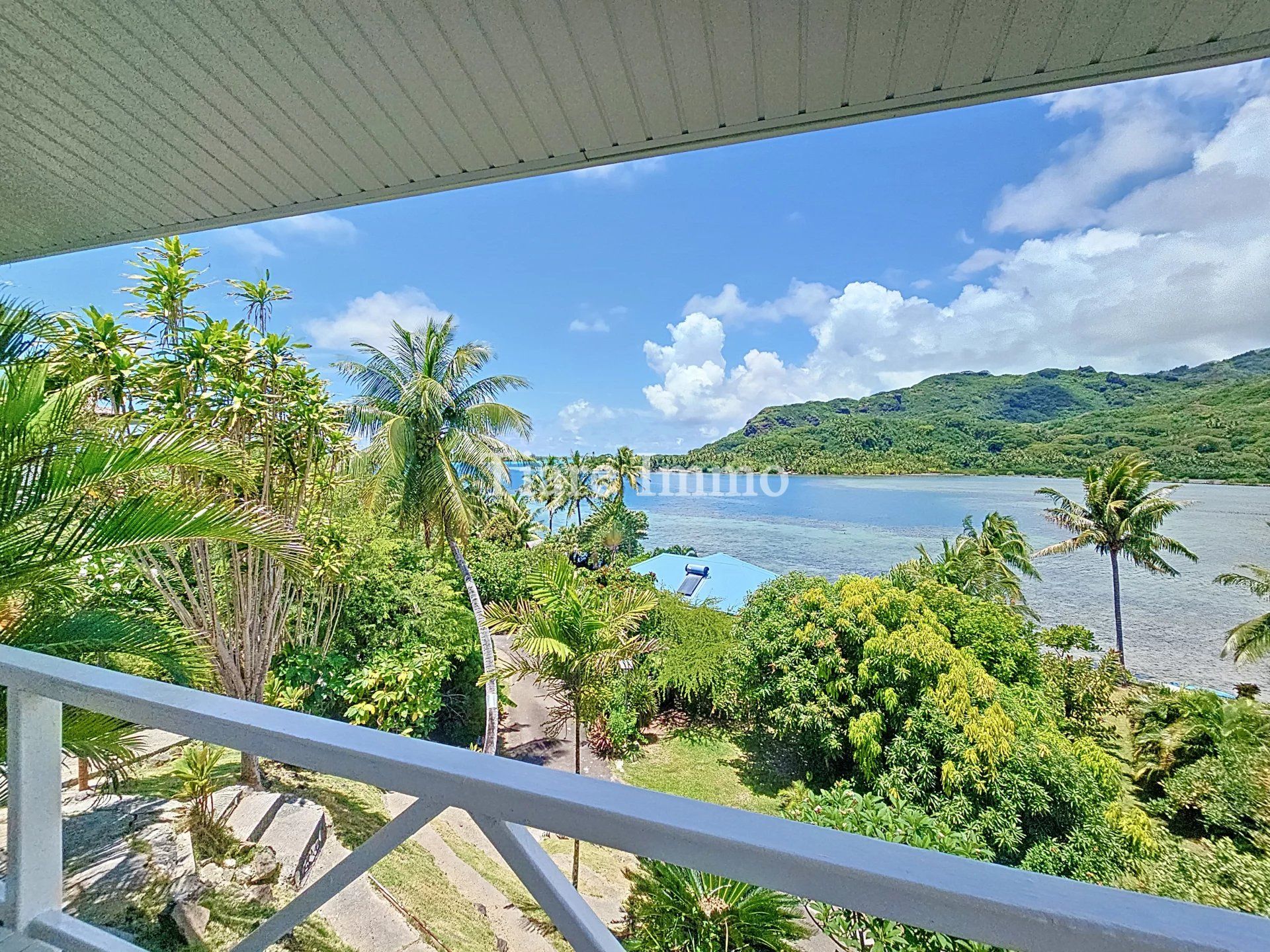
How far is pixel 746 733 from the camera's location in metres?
10.7

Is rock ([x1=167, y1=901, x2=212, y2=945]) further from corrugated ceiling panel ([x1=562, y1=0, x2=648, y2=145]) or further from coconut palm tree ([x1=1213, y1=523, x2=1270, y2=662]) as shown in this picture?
coconut palm tree ([x1=1213, y1=523, x2=1270, y2=662])

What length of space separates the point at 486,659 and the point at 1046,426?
18.1 meters

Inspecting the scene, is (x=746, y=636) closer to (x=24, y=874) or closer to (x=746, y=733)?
(x=746, y=733)

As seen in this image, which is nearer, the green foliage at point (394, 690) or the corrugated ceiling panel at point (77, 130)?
the corrugated ceiling panel at point (77, 130)

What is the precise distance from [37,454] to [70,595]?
1122 mm

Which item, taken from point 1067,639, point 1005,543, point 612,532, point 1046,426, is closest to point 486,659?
point 1067,639

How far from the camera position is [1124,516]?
585 inches

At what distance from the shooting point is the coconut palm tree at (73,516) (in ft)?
4.70

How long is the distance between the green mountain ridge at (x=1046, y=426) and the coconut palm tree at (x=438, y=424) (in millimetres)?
14564

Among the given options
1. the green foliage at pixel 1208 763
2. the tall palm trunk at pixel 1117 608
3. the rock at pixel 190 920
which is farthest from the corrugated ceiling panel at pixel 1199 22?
the tall palm trunk at pixel 1117 608

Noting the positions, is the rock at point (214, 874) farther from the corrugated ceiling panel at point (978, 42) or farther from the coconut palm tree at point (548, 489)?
the coconut palm tree at point (548, 489)

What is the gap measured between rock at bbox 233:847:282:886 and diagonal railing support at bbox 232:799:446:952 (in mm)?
2131

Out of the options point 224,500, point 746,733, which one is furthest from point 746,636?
point 224,500

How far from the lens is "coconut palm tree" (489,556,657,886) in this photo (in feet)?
18.1
